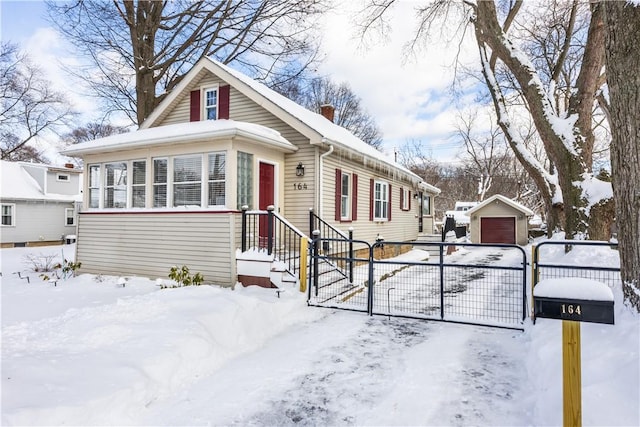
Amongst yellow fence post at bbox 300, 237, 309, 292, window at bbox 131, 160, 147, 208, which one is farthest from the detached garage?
window at bbox 131, 160, 147, 208

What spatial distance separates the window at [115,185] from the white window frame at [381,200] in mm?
8053

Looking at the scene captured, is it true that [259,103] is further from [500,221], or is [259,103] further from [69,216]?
[69,216]

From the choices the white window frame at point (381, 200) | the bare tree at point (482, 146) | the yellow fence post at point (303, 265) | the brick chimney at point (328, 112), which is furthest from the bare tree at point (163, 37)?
the bare tree at point (482, 146)

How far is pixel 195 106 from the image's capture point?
11.1 meters

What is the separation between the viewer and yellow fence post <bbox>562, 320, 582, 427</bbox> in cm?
222

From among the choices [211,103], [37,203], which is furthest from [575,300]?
[37,203]

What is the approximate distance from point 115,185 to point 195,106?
10.9 feet

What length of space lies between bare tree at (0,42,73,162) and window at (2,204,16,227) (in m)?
10.4

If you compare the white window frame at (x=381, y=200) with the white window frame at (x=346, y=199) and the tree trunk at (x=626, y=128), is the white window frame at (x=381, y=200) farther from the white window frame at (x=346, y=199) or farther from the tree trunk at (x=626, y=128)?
the tree trunk at (x=626, y=128)

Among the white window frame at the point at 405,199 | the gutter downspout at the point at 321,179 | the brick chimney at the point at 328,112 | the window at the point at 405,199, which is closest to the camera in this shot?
the gutter downspout at the point at 321,179

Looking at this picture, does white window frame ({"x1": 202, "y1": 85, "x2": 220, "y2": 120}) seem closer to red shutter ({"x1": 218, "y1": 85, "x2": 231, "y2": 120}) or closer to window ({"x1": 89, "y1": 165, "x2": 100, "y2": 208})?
red shutter ({"x1": 218, "y1": 85, "x2": 231, "y2": 120})

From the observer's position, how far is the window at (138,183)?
30.5 ft

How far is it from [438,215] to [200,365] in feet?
→ 143

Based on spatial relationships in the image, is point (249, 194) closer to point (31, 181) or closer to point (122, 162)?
point (122, 162)
